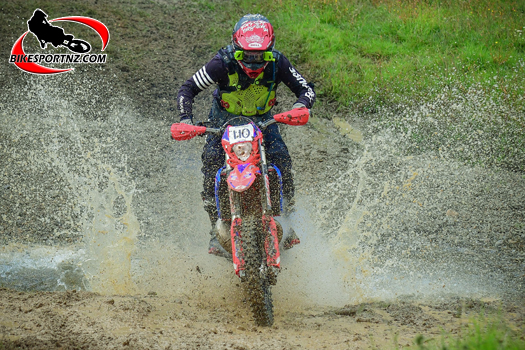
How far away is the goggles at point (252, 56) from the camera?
4509 mm

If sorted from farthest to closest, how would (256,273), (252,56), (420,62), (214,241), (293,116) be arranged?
1. (420,62)
2. (214,241)
3. (252,56)
4. (293,116)
5. (256,273)

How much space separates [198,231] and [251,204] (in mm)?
2123

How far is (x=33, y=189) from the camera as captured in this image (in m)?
6.55

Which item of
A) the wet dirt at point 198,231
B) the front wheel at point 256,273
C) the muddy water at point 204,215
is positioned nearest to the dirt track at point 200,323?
the wet dirt at point 198,231

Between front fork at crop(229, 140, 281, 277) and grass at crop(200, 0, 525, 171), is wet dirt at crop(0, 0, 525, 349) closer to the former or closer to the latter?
grass at crop(200, 0, 525, 171)

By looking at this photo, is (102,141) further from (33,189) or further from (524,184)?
(524,184)

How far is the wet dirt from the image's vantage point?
393cm

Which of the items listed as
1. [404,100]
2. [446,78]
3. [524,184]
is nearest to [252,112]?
[524,184]

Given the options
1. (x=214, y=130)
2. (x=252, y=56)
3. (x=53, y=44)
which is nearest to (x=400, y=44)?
(x=252, y=56)

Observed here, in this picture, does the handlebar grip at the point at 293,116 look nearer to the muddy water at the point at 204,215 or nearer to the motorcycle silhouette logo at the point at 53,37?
the muddy water at the point at 204,215

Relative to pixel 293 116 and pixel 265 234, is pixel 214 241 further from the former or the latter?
pixel 293 116

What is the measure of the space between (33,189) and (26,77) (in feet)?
11.3

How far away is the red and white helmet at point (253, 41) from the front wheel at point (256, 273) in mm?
1475

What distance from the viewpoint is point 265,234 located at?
409cm
